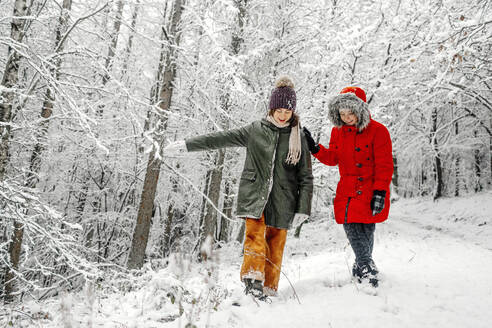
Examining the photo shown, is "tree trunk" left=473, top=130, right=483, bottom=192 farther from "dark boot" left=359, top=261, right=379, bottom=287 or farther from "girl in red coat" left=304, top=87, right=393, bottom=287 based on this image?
"dark boot" left=359, top=261, right=379, bottom=287

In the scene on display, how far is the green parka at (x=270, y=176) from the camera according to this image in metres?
3.09

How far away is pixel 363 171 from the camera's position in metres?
3.19

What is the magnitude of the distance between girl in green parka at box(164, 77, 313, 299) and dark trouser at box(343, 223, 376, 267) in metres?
0.48

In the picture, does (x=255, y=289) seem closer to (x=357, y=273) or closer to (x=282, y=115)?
(x=357, y=273)

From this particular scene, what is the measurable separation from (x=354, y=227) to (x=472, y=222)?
1096cm

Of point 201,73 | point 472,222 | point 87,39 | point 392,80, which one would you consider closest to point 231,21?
point 201,73

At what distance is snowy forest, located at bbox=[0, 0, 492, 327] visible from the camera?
487cm

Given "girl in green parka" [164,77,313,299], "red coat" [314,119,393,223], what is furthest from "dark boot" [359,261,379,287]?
"girl in green parka" [164,77,313,299]

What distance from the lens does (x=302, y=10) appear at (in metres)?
8.30

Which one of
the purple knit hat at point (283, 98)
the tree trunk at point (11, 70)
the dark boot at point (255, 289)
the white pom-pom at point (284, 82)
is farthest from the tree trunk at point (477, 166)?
the tree trunk at point (11, 70)

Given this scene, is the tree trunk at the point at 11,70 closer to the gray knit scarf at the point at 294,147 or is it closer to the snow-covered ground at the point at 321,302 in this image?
the snow-covered ground at the point at 321,302

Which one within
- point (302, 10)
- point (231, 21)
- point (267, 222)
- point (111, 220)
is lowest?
point (111, 220)

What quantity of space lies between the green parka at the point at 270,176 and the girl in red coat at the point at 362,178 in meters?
0.38

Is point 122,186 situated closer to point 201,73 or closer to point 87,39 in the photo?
point 87,39
